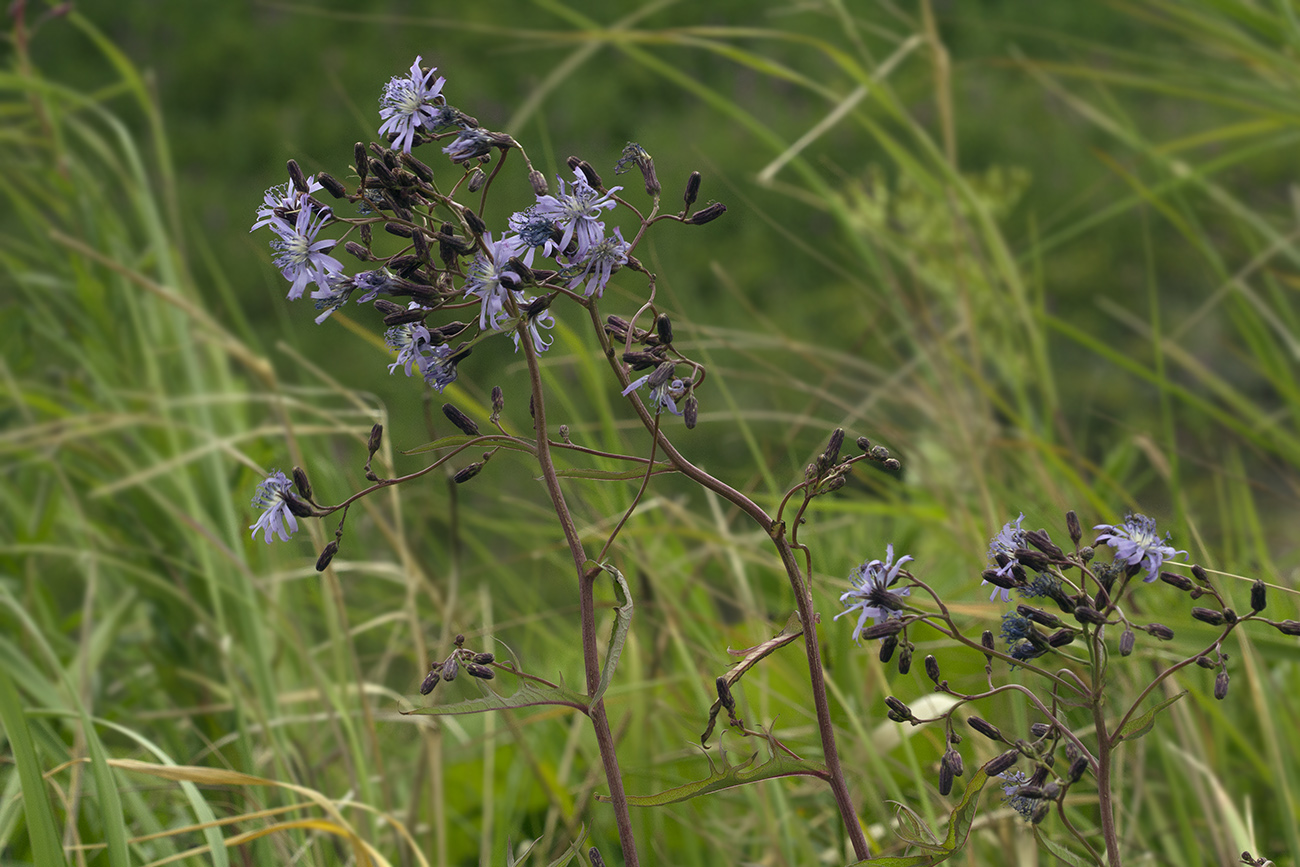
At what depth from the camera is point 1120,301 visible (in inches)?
209

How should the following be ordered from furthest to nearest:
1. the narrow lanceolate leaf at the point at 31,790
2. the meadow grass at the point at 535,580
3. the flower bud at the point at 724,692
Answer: the meadow grass at the point at 535,580 < the narrow lanceolate leaf at the point at 31,790 < the flower bud at the point at 724,692

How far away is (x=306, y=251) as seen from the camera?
1.00 m

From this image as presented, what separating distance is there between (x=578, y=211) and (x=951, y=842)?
0.60 meters

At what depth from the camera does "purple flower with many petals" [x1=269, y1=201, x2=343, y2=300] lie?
988 millimetres

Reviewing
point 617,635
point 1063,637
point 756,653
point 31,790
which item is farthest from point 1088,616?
point 31,790

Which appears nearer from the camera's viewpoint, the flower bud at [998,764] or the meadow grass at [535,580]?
the flower bud at [998,764]

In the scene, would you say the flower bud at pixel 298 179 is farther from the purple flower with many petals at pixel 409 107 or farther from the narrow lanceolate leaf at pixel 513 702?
the narrow lanceolate leaf at pixel 513 702

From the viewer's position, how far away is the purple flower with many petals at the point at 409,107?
98 centimetres

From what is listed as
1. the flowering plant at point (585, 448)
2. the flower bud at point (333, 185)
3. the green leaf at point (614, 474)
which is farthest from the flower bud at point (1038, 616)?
the flower bud at point (333, 185)

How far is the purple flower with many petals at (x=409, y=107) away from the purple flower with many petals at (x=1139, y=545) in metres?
0.67

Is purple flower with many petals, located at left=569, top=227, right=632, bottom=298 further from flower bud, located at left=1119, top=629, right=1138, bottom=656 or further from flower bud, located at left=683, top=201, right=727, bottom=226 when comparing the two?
flower bud, located at left=1119, top=629, right=1138, bottom=656

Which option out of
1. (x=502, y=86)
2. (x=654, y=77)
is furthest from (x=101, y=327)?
(x=654, y=77)

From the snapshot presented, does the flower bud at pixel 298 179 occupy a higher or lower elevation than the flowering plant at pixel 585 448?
higher

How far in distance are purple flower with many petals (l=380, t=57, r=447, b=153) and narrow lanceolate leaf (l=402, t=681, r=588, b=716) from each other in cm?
48
